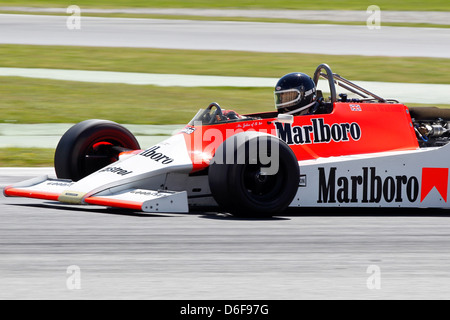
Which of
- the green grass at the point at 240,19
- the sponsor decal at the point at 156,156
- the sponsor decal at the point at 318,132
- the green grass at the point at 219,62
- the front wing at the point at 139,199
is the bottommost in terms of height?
the front wing at the point at 139,199

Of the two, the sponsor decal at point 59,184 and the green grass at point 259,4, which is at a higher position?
the green grass at point 259,4

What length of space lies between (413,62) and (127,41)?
24.2 ft

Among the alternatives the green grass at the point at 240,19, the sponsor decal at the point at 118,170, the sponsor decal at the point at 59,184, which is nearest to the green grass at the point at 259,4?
the green grass at the point at 240,19

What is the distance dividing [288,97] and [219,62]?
12117 mm

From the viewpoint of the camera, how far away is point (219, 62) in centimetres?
1967

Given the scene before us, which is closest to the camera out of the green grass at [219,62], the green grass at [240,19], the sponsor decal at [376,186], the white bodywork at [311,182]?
the white bodywork at [311,182]

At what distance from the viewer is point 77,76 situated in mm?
17406

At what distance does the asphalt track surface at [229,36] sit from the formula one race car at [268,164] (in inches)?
529

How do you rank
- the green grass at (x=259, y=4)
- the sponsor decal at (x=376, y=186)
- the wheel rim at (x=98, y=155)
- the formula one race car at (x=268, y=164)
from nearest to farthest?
1. the formula one race car at (x=268, y=164)
2. the sponsor decal at (x=376, y=186)
3. the wheel rim at (x=98, y=155)
4. the green grass at (x=259, y=4)

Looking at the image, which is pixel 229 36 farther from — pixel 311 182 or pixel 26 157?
pixel 311 182

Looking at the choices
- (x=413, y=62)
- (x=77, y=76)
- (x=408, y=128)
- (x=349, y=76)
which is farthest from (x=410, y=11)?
(x=408, y=128)

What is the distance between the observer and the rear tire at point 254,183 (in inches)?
260

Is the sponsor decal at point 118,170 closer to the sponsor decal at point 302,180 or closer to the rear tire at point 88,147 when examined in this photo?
the rear tire at point 88,147

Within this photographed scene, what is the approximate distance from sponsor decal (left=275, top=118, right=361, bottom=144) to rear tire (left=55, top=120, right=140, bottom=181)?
1643 millimetres
